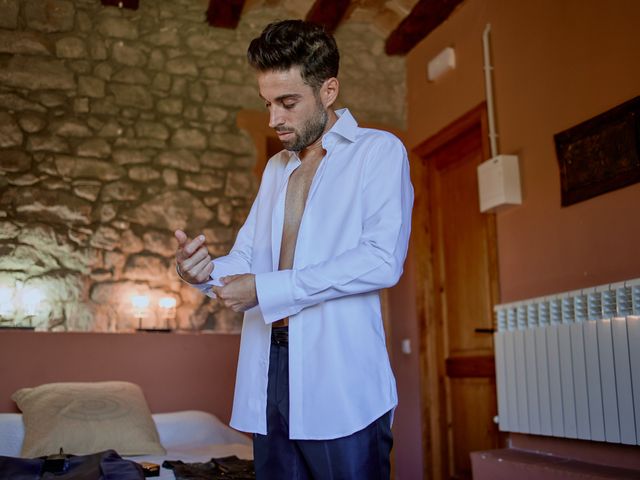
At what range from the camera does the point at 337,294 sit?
4.15 feet

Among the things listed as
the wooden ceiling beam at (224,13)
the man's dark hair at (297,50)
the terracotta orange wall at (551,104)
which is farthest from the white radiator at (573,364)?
the wooden ceiling beam at (224,13)

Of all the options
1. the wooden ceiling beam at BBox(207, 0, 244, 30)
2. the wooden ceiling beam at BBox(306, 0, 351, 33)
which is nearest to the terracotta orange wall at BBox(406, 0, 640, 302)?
the wooden ceiling beam at BBox(306, 0, 351, 33)

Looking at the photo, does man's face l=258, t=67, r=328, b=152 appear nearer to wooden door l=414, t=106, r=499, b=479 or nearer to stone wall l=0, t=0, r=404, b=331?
wooden door l=414, t=106, r=499, b=479

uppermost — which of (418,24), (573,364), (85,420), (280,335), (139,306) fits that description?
(418,24)

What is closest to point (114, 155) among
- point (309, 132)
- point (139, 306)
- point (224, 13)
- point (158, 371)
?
point (139, 306)

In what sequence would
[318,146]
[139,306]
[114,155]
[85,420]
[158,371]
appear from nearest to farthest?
[318,146] < [85,420] < [158,371] < [139,306] < [114,155]

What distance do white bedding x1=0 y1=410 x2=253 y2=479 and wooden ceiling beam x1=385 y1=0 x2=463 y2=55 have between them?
9.58ft

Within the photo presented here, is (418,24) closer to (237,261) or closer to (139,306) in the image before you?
(139,306)

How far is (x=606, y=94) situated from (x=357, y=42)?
2.45m

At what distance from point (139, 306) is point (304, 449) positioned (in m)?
3.13

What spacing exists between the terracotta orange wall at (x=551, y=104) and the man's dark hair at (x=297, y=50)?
1.88 metres

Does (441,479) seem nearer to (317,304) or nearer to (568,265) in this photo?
(568,265)

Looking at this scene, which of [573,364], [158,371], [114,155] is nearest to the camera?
[573,364]

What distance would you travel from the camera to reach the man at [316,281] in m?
1.24
